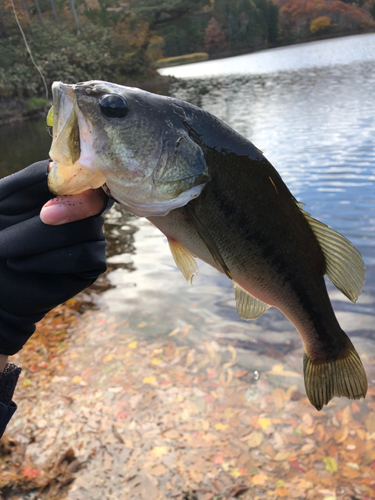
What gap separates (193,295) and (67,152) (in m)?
4.59

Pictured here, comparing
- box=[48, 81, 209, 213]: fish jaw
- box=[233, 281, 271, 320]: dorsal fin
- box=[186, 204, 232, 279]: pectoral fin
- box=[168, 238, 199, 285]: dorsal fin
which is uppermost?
box=[48, 81, 209, 213]: fish jaw

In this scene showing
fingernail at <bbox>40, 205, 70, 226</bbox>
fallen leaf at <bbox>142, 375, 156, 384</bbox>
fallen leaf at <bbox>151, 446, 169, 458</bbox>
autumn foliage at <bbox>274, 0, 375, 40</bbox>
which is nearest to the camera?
fingernail at <bbox>40, 205, 70, 226</bbox>

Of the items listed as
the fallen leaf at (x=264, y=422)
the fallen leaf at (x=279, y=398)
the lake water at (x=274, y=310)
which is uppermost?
the fallen leaf at (x=264, y=422)

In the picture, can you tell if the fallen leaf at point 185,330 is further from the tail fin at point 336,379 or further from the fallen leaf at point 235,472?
the tail fin at point 336,379

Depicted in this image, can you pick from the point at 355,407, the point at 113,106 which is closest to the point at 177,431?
the point at 355,407

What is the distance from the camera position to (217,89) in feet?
109

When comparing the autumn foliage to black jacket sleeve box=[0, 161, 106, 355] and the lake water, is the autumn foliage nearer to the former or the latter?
the lake water

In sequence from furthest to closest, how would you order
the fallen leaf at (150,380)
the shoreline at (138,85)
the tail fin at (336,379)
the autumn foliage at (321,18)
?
1. the autumn foliage at (321,18)
2. the shoreline at (138,85)
3. the fallen leaf at (150,380)
4. the tail fin at (336,379)

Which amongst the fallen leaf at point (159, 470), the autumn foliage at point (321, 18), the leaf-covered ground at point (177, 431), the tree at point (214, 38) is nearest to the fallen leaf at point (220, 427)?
the leaf-covered ground at point (177, 431)

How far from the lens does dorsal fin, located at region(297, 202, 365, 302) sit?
181 centimetres

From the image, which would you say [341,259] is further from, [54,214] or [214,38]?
[214,38]

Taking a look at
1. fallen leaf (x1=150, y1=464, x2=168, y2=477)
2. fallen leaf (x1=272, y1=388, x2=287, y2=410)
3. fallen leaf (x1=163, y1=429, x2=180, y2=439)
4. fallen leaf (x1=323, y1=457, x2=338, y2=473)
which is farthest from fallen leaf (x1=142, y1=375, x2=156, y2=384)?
fallen leaf (x1=323, y1=457, x2=338, y2=473)

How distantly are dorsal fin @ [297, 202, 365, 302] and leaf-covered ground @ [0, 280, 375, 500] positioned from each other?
1.99m

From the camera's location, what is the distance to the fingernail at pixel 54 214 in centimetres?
150
